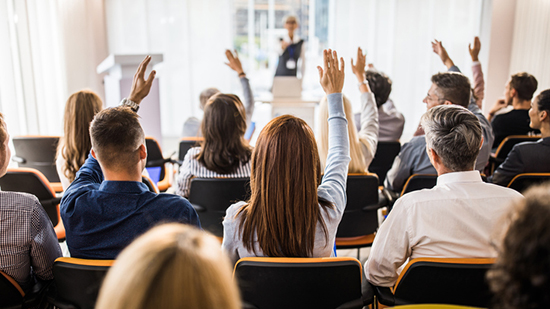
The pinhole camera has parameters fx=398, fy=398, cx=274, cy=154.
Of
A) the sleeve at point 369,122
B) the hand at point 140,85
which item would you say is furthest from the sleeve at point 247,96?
the hand at point 140,85

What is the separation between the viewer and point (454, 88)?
2.53 metres

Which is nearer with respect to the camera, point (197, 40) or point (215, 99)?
point (215, 99)

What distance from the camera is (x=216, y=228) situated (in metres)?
2.27

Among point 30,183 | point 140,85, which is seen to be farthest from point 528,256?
point 30,183

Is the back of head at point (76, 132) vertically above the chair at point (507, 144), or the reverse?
the back of head at point (76, 132)

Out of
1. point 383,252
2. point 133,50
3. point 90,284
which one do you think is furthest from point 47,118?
point 383,252

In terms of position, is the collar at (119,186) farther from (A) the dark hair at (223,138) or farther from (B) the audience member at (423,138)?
(B) the audience member at (423,138)

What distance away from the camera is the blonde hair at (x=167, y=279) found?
1.58 feet

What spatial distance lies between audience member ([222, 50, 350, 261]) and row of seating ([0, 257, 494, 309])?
0.60 feet

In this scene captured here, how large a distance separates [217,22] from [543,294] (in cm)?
703

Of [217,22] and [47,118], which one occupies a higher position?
[217,22]

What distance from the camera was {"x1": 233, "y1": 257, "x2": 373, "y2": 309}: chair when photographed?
3.63ft

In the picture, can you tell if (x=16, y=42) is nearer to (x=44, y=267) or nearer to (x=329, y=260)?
(x=44, y=267)

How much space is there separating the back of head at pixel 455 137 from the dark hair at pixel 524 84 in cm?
250
